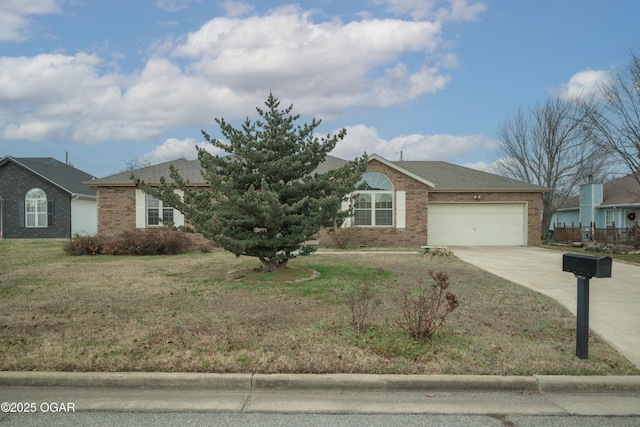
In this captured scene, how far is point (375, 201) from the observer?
2064cm

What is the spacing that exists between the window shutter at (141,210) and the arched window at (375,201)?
9.40m

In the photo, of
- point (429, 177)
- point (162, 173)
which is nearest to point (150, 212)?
point (162, 173)

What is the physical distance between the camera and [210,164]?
9883 millimetres

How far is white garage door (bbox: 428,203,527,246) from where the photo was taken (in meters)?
21.6

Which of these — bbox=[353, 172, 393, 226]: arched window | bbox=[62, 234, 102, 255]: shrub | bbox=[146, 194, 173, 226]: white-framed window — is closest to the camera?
bbox=[62, 234, 102, 255]: shrub

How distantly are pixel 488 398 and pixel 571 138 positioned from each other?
26264mm

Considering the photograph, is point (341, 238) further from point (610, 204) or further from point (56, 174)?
point (610, 204)

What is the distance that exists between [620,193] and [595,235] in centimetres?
704

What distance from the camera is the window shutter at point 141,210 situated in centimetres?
2062

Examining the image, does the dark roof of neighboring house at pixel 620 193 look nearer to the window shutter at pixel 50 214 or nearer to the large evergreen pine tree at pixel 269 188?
the large evergreen pine tree at pixel 269 188

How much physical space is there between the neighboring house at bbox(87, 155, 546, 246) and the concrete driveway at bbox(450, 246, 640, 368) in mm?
3888

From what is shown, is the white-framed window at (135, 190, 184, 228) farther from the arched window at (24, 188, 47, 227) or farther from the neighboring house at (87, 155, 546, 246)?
the arched window at (24, 188, 47, 227)

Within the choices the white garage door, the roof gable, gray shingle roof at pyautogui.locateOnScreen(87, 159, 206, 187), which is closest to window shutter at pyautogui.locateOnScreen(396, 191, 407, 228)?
the roof gable

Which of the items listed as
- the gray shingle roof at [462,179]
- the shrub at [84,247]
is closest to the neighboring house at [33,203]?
the shrub at [84,247]
